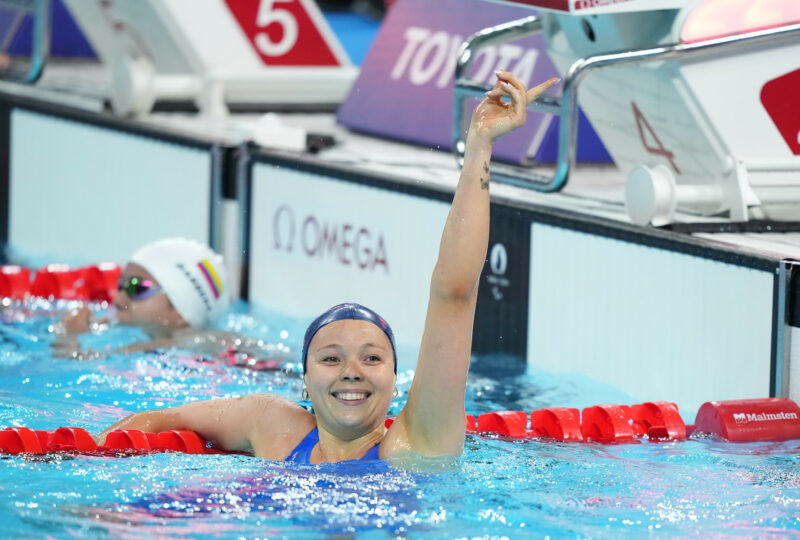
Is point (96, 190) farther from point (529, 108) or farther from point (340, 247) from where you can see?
point (529, 108)

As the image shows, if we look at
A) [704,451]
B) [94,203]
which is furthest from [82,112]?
[704,451]

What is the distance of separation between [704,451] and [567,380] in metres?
1.10

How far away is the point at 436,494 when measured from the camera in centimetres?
328

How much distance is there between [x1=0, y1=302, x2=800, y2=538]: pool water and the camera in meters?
3.12

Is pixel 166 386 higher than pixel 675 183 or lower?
lower

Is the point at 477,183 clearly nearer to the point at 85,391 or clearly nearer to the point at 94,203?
the point at 85,391

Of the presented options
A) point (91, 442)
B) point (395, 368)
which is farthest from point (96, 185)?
point (395, 368)

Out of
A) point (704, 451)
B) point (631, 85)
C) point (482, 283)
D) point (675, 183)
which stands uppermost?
point (631, 85)

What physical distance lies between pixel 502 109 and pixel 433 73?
4081 millimetres

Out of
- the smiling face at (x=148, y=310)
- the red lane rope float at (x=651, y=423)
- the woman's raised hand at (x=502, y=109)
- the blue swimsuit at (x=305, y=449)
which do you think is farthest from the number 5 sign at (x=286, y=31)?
the woman's raised hand at (x=502, y=109)

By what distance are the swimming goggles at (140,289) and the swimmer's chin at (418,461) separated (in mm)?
2289

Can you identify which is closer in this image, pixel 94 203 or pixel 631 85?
pixel 631 85

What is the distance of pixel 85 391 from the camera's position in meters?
4.65

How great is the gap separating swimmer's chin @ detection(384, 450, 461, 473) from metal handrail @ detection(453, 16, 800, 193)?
1795 millimetres
